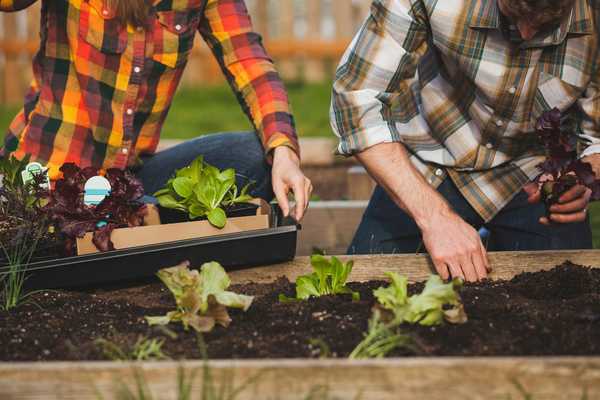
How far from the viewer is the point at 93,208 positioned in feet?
8.24

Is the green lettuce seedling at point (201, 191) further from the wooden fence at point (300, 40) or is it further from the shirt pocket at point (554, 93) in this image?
the wooden fence at point (300, 40)

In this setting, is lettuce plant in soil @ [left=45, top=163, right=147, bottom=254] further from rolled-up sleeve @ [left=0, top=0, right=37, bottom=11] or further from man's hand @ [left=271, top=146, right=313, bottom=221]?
rolled-up sleeve @ [left=0, top=0, right=37, bottom=11]

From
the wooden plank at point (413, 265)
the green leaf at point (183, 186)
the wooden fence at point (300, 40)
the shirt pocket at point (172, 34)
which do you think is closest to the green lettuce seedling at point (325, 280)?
the wooden plank at point (413, 265)

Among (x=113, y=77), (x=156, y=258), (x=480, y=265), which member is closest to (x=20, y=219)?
(x=156, y=258)

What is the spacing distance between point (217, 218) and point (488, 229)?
44.0 inches

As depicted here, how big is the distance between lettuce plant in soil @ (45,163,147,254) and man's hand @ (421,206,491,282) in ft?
2.81

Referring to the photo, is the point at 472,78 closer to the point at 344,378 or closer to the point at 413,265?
the point at 413,265

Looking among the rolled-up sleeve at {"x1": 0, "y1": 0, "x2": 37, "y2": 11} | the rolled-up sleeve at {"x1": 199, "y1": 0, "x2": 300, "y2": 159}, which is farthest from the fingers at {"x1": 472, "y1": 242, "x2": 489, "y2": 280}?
the rolled-up sleeve at {"x1": 0, "y1": 0, "x2": 37, "y2": 11}

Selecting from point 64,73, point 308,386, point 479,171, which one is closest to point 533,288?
point 479,171

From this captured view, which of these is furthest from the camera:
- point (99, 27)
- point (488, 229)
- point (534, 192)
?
point (488, 229)

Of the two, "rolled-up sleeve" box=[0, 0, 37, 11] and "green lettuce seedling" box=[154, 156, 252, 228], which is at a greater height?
"rolled-up sleeve" box=[0, 0, 37, 11]

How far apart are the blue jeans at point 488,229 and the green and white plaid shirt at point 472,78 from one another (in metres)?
0.13

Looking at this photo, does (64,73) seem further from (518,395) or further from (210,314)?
(518,395)

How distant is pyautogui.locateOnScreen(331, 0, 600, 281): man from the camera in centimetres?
252
